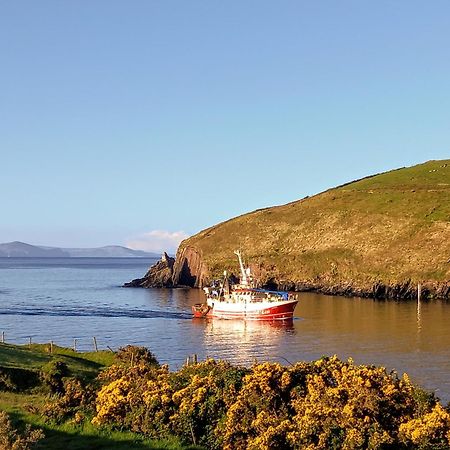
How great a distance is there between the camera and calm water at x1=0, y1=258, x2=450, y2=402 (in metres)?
65.4

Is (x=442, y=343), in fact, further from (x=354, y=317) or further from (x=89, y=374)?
(x=89, y=374)

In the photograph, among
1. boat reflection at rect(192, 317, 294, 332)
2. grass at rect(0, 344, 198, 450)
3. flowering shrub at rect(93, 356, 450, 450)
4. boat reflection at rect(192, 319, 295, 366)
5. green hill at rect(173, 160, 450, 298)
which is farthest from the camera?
green hill at rect(173, 160, 450, 298)

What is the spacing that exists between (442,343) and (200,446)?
177 ft

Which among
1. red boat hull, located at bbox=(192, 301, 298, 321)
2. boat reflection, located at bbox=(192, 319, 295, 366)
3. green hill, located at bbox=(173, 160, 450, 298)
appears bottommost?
boat reflection, located at bbox=(192, 319, 295, 366)

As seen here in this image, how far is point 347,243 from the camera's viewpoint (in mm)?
156125

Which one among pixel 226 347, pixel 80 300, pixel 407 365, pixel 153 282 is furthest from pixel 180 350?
pixel 153 282

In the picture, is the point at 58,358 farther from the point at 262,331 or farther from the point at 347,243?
the point at 347,243

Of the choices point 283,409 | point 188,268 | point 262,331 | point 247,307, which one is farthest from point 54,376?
point 188,268

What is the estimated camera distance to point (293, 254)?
16088 centimetres

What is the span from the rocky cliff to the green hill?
9.2 inches

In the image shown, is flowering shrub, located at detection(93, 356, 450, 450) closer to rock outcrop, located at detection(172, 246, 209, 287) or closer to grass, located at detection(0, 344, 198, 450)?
grass, located at detection(0, 344, 198, 450)

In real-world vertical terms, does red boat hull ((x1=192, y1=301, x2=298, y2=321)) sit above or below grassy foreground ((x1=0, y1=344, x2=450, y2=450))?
below

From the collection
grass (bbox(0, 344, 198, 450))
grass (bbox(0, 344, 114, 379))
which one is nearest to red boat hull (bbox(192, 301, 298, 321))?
grass (bbox(0, 344, 114, 379))

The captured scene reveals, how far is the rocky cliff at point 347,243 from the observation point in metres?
137
